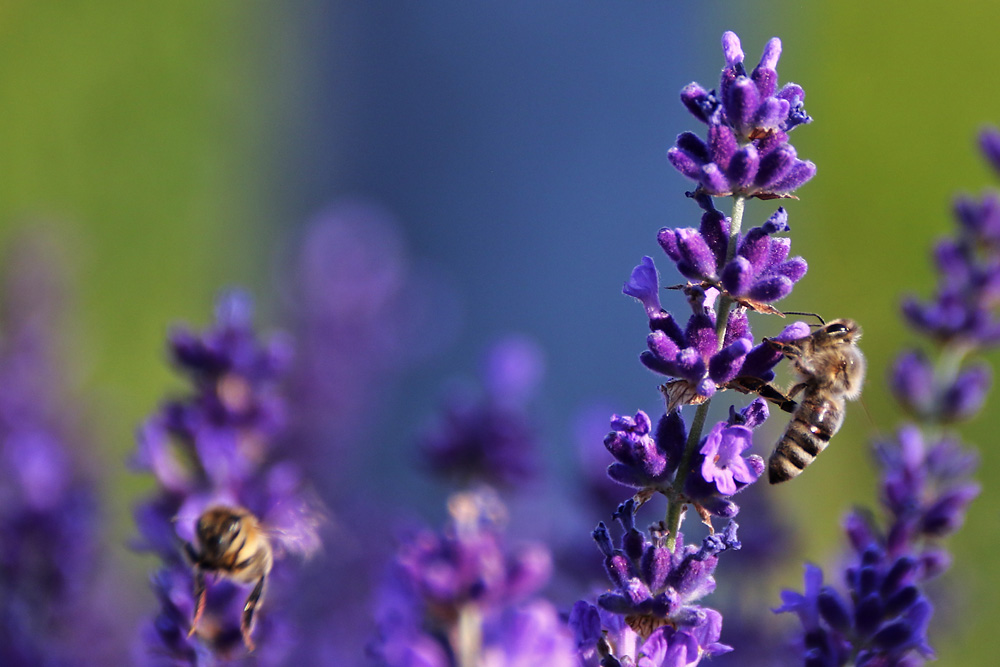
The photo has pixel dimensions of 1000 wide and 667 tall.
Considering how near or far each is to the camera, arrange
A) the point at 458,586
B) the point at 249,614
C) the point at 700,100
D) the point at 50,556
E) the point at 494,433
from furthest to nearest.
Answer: the point at 494,433, the point at 50,556, the point at 458,586, the point at 249,614, the point at 700,100

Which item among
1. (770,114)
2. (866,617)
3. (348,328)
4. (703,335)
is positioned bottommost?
(866,617)

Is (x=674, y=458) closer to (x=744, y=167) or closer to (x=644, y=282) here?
(x=644, y=282)

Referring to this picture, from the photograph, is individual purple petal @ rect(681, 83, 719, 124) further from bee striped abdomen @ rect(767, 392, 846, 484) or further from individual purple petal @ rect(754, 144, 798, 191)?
bee striped abdomen @ rect(767, 392, 846, 484)

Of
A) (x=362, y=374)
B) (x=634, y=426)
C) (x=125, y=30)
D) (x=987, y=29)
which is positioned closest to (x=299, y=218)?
(x=125, y=30)

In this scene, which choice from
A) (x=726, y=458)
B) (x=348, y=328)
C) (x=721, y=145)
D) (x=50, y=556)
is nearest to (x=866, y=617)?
(x=726, y=458)

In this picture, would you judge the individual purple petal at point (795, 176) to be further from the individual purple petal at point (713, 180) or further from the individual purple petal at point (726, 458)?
the individual purple petal at point (726, 458)

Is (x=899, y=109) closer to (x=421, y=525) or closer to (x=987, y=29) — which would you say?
(x=987, y=29)

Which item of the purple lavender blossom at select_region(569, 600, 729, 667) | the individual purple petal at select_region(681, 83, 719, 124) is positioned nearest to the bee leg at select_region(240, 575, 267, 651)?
the purple lavender blossom at select_region(569, 600, 729, 667)
